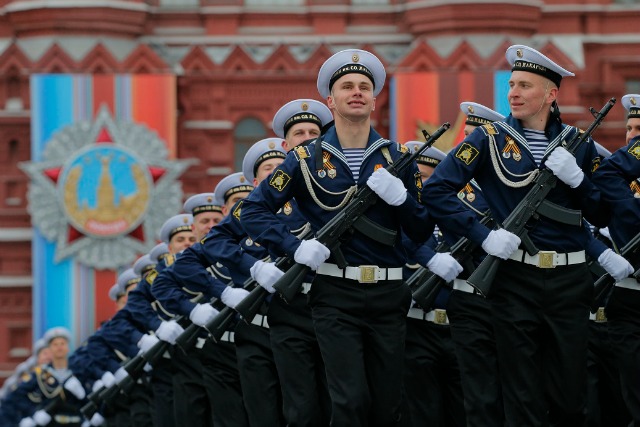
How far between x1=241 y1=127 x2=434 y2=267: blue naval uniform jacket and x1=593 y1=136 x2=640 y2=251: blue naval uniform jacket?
1.07 meters

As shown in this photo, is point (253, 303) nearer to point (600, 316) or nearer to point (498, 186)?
point (498, 186)

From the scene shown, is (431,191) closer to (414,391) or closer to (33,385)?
(414,391)

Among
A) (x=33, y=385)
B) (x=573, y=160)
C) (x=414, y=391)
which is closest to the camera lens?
(x=573, y=160)

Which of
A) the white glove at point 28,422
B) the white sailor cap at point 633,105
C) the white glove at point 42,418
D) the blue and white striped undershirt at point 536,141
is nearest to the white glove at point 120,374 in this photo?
the white glove at point 42,418

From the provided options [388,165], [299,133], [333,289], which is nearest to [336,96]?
[388,165]

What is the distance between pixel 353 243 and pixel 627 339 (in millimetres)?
1962

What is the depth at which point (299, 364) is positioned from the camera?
416 inches

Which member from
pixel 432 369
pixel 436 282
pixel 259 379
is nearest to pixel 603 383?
pixel 432 369

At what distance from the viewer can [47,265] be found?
31922 mm

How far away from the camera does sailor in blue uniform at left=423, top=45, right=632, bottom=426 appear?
32.1ft

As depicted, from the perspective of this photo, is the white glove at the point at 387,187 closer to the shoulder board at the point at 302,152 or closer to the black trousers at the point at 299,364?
the shoulder board at the point at 302,152

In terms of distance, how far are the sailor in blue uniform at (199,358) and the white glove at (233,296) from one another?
11.0 inches

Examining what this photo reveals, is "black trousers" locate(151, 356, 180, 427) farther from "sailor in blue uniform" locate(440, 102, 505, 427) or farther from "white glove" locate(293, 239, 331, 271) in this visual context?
"white glove" locate(293, 239, 331, 271)

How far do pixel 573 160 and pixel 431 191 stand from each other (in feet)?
2.73
